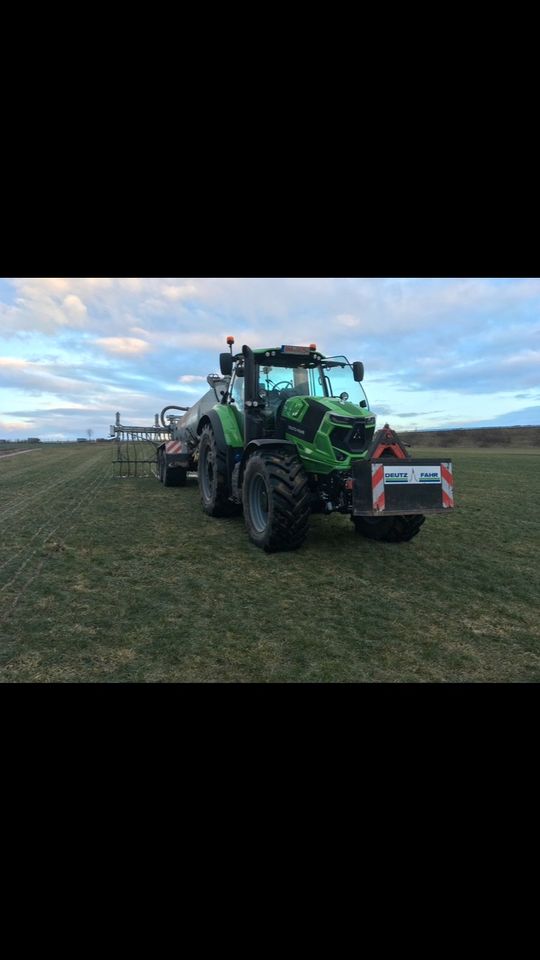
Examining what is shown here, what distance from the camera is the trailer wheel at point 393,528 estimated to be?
7023 millimetres

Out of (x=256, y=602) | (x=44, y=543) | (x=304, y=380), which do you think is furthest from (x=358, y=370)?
(x=44, y=543)

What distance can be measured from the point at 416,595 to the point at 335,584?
805 millimetres

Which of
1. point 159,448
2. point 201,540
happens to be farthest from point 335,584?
point 159,448

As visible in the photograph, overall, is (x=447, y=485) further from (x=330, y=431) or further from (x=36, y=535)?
(x=36, y=535)

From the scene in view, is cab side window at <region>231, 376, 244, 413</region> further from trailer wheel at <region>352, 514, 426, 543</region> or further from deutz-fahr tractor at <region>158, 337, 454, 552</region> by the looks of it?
trailer wheel at <region>352, 514, 426, 543</region>

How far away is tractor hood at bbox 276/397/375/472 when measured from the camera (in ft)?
20.8

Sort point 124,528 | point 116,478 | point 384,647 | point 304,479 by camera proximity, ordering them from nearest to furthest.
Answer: point 384,647
point 304,479
point 124,528
point 116,478

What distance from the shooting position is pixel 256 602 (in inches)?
193

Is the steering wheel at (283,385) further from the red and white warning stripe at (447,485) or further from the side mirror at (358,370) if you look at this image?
the red and white warning stripe at (447,485)

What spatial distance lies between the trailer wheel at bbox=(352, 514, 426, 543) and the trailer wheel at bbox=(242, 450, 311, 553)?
1293mm

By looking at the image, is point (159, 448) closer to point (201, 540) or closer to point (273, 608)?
point (201, 540)

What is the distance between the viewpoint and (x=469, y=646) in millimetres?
4082

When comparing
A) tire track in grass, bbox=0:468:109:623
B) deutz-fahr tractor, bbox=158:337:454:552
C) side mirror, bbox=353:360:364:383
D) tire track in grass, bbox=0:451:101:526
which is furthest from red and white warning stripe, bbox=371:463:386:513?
tire track in grass, bbox=0:451:101:526

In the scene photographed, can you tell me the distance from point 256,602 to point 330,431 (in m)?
2.36
